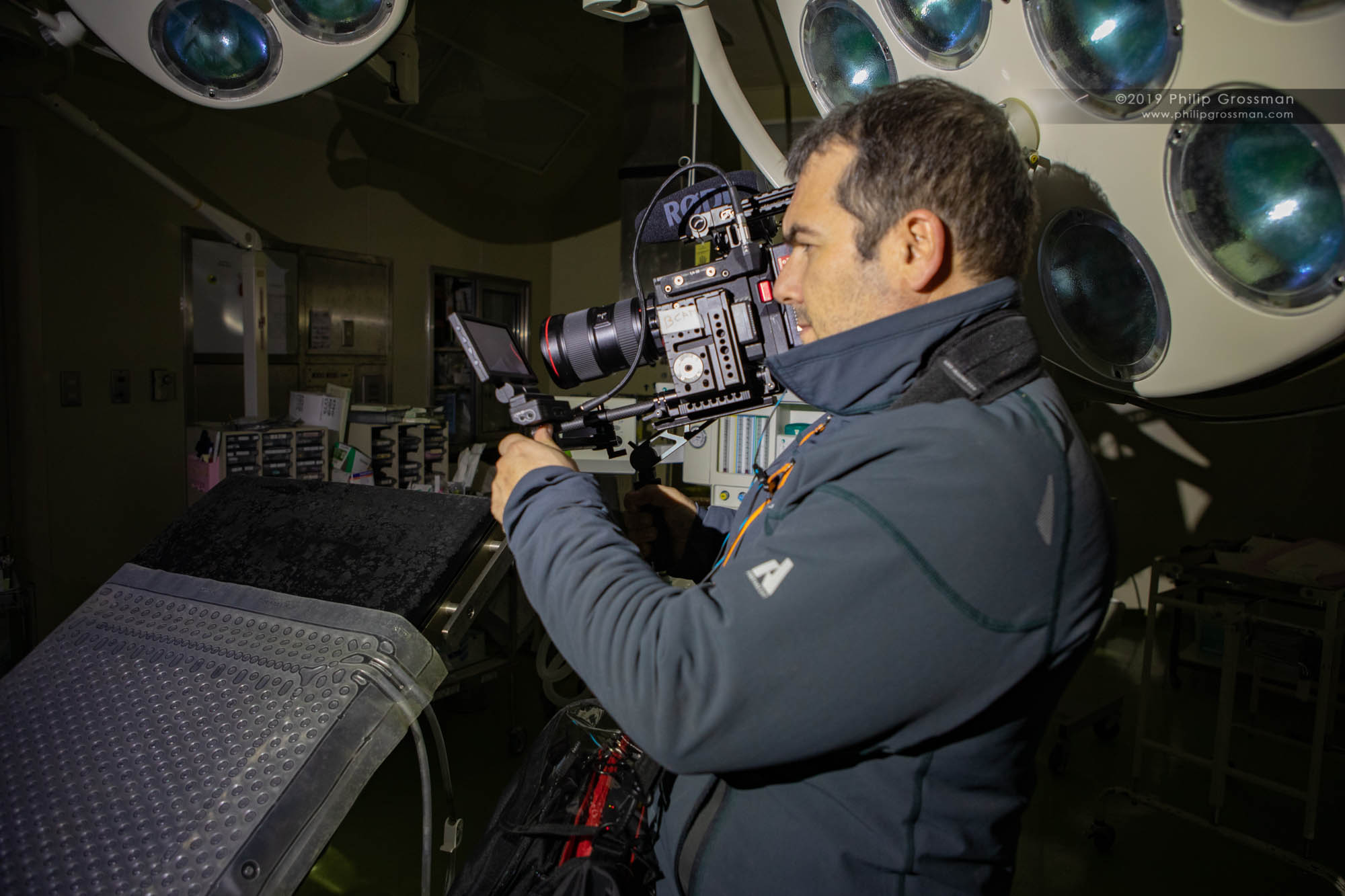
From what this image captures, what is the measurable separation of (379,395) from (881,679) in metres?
4.47

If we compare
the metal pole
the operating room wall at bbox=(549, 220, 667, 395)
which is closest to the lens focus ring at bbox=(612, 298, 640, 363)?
the metal pole

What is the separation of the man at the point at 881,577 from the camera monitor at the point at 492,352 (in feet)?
0.79

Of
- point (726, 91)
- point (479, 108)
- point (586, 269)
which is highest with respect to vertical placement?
point (479, 108)

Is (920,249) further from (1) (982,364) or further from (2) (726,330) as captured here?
(2) (726,330)

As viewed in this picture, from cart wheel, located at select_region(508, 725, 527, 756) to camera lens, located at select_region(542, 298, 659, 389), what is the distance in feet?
6.08

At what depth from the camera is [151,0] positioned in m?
1.65

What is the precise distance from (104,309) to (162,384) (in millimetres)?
384

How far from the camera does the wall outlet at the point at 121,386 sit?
3184 millimetres

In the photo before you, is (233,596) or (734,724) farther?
(233,596)

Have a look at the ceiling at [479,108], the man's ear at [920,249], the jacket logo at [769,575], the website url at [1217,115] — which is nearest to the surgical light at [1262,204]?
the website url at [1217,115]

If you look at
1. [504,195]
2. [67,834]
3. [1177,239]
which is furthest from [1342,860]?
[504,195]

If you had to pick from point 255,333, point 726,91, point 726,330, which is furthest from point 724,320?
point 255,333

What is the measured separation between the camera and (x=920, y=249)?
0.69m

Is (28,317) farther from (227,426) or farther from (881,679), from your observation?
(881,679)
